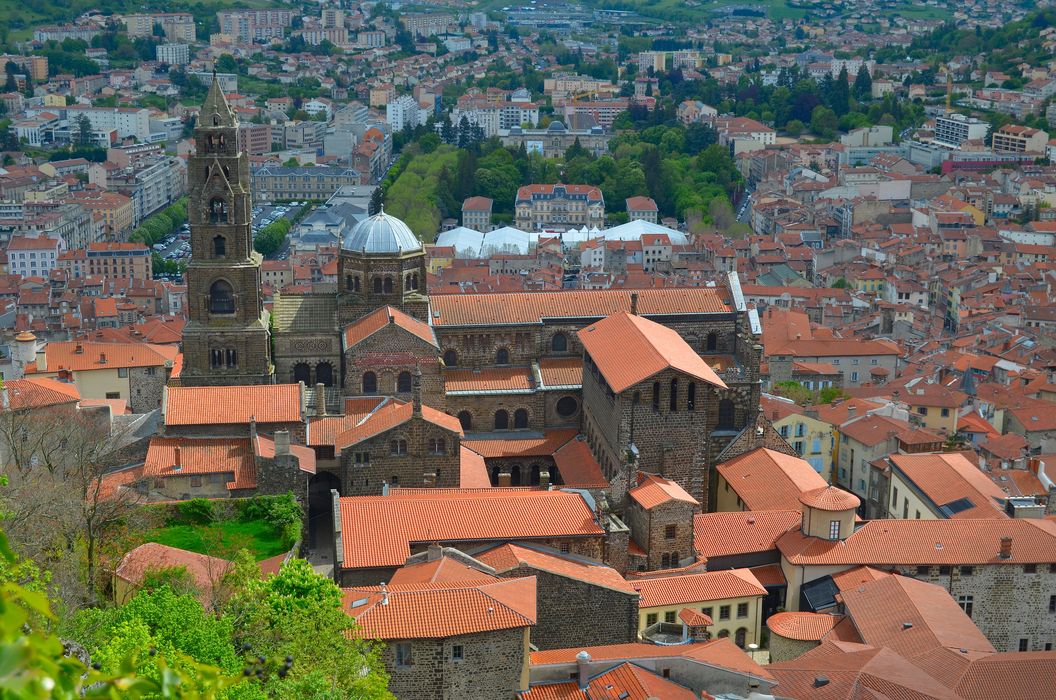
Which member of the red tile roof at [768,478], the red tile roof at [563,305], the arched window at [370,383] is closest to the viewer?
the red tile roof at [768,478]

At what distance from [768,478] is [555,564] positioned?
42.3 feet

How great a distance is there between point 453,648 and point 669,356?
17124mm

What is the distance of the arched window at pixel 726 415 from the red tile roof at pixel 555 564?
481 inches

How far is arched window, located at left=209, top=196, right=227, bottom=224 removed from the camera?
50844mm

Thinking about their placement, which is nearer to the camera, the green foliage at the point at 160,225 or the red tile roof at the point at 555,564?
the red tile roof at the point at 555,564

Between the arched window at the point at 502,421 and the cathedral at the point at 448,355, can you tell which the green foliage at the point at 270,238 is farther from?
the arched window at the point at 502,421

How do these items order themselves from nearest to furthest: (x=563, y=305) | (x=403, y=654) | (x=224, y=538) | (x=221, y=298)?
(x=403, y=654) → (x=224, y=538) → (x=221, y=298) → (x=563, y=305)

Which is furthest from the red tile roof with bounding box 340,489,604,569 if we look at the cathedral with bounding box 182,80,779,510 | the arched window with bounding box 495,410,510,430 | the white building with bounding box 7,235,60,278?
the white building with bounding box 7,235,60,278

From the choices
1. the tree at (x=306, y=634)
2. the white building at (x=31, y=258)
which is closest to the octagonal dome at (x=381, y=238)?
the tree at (x=306, y=634)

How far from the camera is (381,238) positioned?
51688 millimetres

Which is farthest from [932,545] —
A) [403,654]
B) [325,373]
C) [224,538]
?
[325,373]

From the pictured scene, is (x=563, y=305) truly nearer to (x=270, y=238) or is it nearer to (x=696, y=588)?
(x=696, y=588)

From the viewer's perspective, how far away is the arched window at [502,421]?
5220 cm

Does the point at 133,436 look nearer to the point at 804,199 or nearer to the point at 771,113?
the point at 804,199
